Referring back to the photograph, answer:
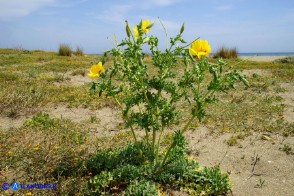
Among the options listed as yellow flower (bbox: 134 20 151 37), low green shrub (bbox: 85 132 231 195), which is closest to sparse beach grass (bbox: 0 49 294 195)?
low green shrub (bbox: 85 132 231 195)

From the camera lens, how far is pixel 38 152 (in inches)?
164

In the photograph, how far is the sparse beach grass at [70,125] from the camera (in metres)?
3.78

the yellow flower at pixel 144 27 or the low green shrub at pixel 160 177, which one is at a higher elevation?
the yellow flower at pixel 144 27

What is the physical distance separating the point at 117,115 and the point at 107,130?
3.01 feet

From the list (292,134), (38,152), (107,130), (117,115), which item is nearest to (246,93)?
(292,134)

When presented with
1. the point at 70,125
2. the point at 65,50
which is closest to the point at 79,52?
the point at 65,50

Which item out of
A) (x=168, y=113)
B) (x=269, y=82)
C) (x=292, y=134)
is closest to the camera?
(x=168, y=113)

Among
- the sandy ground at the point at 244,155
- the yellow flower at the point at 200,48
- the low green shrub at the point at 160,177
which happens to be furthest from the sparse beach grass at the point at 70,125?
the yellow flower at the point at 200,48

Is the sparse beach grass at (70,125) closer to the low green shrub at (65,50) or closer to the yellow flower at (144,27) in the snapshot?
the yellow flower at (144,27)

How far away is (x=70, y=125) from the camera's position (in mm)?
5543

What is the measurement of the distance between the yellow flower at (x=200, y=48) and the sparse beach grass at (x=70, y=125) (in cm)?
43

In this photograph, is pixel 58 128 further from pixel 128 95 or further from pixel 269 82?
pixel 269 82

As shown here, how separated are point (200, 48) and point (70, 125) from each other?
3.41 metres

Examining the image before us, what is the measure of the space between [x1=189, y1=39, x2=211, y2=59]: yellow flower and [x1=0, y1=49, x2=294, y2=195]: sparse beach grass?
1.40 feet
